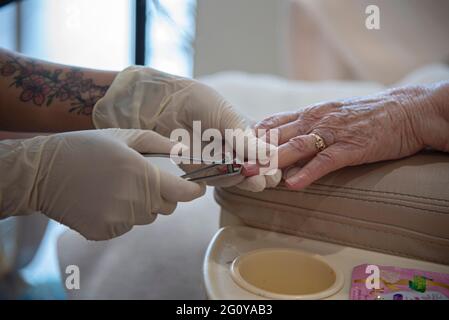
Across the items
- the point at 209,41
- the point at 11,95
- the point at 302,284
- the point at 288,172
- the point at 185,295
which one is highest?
the point at 209,41

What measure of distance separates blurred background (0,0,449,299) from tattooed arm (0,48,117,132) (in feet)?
0.37

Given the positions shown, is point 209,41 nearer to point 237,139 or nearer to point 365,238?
point 237,139

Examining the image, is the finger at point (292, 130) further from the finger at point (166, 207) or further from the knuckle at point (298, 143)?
the finger at point (166, 207)

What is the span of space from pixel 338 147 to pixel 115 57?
A: 125 cm

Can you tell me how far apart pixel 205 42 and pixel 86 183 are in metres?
2.20

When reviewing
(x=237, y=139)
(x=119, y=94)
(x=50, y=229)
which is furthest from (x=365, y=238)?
(x=50, y=229)

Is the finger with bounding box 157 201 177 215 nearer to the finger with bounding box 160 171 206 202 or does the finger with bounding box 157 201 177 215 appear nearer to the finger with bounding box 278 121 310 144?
the finger with bounding box 160 171 206 202

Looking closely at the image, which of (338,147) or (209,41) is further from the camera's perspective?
(209,41)

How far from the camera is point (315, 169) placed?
2.45 feet

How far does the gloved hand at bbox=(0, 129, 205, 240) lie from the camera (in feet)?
2.21

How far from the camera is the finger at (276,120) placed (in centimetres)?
90

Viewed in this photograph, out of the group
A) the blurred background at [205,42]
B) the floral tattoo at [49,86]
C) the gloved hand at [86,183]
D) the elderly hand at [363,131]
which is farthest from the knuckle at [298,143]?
the floral tattoo at [49,86]

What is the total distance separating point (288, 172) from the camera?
788 millimetres

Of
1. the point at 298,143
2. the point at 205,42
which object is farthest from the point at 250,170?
the point at 205,42
